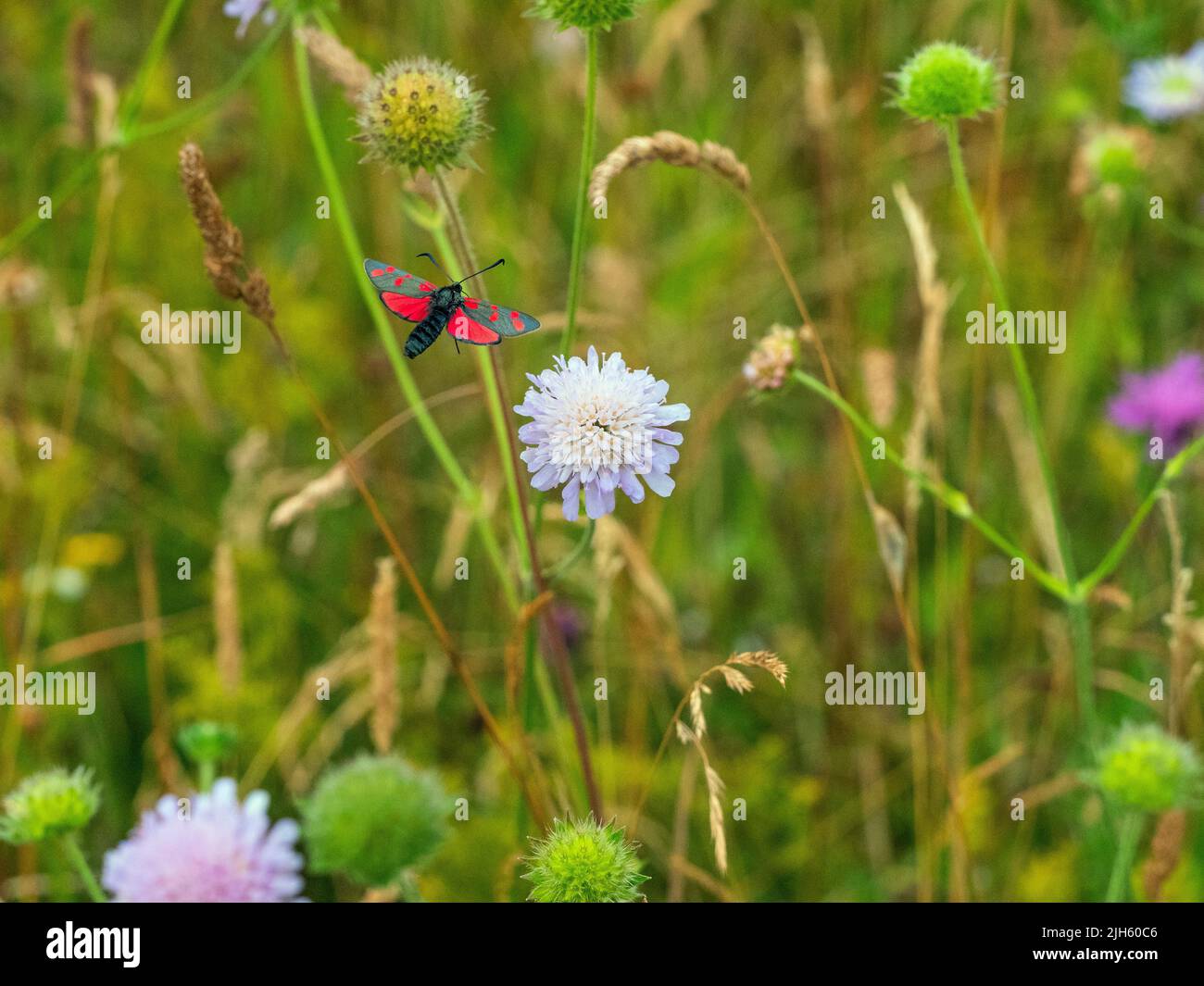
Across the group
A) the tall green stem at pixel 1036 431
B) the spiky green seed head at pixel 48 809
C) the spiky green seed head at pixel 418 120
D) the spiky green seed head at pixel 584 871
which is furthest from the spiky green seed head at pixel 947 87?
the spiky green seed head at pixel 48 809

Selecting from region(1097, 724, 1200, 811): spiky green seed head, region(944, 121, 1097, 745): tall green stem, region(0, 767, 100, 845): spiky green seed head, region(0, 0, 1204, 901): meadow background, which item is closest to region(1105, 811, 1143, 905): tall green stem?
region(1097, 724, 1200, 811): spiky green seed head

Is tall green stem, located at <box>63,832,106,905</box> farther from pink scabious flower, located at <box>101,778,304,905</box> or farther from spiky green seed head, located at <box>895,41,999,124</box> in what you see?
spiky green seed head, located at <box>895,41,999,124</box>

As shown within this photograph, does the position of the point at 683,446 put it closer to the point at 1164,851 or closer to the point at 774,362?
the point at 774,362

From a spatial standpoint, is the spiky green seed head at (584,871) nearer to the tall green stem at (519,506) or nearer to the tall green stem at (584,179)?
the tall green stem at (519,506)

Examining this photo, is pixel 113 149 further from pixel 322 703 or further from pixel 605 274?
pixel 322 703
